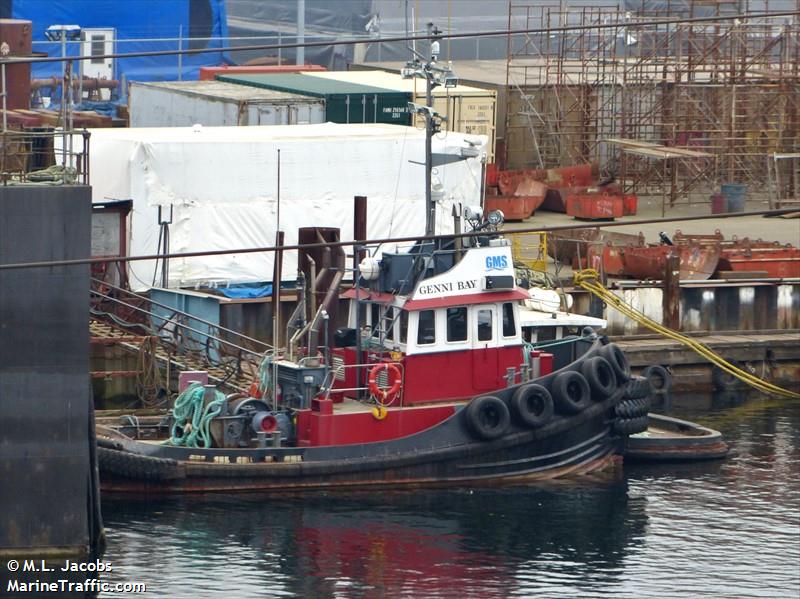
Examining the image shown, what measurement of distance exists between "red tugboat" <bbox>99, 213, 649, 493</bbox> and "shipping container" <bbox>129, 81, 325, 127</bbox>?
1260 centimetres

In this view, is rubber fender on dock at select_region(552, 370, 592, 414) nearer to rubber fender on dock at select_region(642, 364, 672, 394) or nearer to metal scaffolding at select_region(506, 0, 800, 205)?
rubber fender on dock at select_region(642, 364, 672, 394)

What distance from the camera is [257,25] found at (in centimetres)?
6794

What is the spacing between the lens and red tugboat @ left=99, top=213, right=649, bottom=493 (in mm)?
20266

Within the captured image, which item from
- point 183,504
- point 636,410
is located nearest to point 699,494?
point 636,410

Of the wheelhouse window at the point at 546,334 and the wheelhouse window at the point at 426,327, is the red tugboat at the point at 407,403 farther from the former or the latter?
the wheelhouse window at the point at 546,334

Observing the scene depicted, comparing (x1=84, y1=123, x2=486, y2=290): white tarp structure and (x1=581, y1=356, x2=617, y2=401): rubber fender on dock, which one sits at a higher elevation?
(x1=84, y1=123, x2=486, y2=290): white tarp structure

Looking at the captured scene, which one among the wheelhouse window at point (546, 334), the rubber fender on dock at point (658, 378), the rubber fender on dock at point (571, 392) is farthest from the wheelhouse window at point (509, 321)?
the rubber fender on dock at point (658, 378)

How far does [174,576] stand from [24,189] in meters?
4.40

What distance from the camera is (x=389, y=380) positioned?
68.4 ft

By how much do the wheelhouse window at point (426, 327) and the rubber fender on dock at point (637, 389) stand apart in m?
2.90

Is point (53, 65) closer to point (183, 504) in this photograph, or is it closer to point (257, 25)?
point (257, 25)

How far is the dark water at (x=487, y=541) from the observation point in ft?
57.0

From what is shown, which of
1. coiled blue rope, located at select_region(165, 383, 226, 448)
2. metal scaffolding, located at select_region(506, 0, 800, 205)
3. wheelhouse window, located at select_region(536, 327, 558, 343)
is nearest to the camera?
coiled blue rope, located at select_region(165, 383, 226, 448)

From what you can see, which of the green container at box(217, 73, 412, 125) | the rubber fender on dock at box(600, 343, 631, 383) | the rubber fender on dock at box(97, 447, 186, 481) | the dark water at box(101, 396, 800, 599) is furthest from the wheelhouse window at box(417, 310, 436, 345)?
the green container at box(217, 73, 412, 125)
